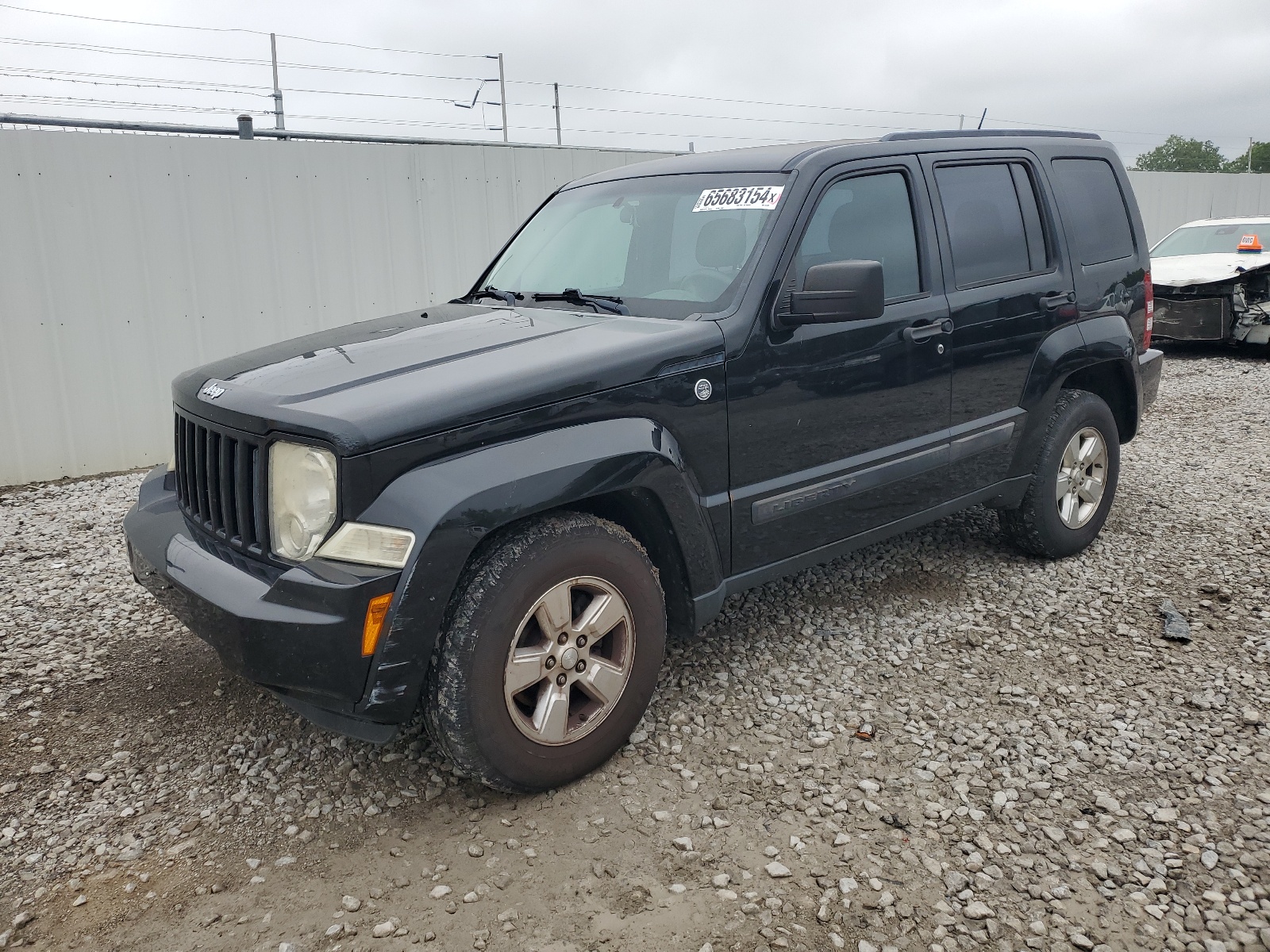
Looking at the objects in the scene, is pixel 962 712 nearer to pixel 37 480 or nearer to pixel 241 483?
pixel 241 483

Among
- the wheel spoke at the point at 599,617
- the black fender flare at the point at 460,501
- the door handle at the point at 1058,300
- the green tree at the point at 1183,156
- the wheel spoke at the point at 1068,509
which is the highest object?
the green tree at the point at 1183,156

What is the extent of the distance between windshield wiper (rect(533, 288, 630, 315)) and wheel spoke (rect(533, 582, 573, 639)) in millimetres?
1154

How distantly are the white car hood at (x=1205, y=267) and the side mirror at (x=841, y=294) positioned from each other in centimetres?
856

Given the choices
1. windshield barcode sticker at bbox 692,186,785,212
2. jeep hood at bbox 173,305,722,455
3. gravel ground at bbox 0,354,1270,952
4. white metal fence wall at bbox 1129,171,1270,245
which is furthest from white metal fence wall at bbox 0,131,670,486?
white metal fence wall at bbox 1129,171,1270,245

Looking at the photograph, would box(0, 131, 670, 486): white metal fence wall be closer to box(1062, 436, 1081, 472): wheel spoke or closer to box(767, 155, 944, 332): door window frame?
box(767, 155, 944, 332): door window frame

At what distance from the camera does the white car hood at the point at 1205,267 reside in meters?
10.3

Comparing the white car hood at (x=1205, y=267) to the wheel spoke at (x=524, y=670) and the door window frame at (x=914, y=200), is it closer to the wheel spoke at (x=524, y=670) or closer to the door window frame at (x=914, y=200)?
the door window frame at (x=914, y=200)

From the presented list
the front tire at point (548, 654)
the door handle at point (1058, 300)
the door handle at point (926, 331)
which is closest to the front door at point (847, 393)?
the door handle at point (926, 331)

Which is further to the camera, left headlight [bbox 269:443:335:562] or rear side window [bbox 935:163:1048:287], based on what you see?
rear side window [bbox 935:163:1048:287]

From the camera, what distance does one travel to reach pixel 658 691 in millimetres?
3537

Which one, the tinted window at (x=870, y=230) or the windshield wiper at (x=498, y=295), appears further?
the windshield wiper at (x=498, y=295)

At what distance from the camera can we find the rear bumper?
491 cm

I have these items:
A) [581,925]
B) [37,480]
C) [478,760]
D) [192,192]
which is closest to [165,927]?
[478,760]

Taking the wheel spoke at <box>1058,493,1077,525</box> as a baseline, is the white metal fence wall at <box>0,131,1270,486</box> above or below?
above
